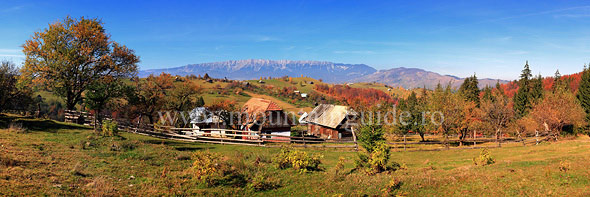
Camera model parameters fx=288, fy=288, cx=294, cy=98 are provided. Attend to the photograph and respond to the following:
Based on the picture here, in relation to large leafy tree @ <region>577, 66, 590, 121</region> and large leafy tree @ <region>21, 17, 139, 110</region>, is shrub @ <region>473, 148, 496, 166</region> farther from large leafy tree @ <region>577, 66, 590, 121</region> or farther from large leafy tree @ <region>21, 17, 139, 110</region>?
large leafy tree @ <region>577, 66, 590, 121</region>

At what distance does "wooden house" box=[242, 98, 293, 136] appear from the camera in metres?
44.6

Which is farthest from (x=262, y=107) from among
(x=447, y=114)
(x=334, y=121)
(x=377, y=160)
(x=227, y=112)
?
(x=377, y=160)

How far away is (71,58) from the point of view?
26891 mm

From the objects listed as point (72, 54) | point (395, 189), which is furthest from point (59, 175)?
point (72, 54)

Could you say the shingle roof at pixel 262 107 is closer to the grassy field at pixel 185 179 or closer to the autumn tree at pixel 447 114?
the autumn tree at pixel 447 114

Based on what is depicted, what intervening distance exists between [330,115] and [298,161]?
39.4 metres

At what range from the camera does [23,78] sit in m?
26.2

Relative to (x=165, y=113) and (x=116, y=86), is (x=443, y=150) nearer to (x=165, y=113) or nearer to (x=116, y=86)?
(x=116, y=86)

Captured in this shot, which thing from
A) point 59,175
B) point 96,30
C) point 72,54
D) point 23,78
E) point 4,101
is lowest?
point 59,175

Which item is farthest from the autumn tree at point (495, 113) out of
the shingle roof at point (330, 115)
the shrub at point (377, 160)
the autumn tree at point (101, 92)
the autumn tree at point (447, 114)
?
the autumn tree at point (101, 92)

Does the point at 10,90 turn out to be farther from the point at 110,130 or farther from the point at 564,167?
the point at 564,167

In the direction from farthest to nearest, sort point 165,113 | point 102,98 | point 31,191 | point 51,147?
point 165,113, point 102,98, point 51,147, point 31,191

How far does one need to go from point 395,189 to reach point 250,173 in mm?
6787

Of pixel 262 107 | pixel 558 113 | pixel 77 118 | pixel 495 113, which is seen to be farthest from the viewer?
pixel 262 107
